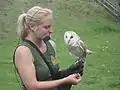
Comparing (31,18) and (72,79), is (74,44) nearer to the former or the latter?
(72,79)

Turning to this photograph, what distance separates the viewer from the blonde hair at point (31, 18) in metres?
3.98

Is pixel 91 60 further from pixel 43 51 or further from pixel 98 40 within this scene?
pixel 43 51

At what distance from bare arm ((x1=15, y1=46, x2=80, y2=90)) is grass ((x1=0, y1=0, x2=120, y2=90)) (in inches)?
238

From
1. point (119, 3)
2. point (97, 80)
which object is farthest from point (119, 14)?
point (97, 80)

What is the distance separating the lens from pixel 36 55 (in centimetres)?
405

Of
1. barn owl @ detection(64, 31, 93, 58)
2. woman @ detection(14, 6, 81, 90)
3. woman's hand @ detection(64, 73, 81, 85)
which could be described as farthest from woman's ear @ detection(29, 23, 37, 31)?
woman's hand @ detection(64, 73, 81, 85)

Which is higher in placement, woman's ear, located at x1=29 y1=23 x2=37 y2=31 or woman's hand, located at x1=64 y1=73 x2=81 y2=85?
woman's ear, located at x1=29 y1=23 x2=37 y2=31

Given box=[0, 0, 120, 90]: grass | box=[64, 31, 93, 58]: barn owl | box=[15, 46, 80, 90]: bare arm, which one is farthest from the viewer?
box=[0, 0, 120, 90]: grass

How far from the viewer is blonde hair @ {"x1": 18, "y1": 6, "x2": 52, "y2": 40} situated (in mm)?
3980

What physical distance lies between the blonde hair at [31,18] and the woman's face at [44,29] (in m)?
0.04

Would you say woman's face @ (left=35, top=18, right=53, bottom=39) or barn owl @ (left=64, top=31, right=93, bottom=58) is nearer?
woman's face @ (left=35, top=18, right=53, bottom=39)

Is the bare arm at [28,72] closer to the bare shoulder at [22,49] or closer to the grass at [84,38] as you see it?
the bare shoulder at [22,49]

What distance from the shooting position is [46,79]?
4.05 metres

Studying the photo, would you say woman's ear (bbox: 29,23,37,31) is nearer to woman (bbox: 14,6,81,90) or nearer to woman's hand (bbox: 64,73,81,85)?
woman (bbox: 14,6,81,90)
